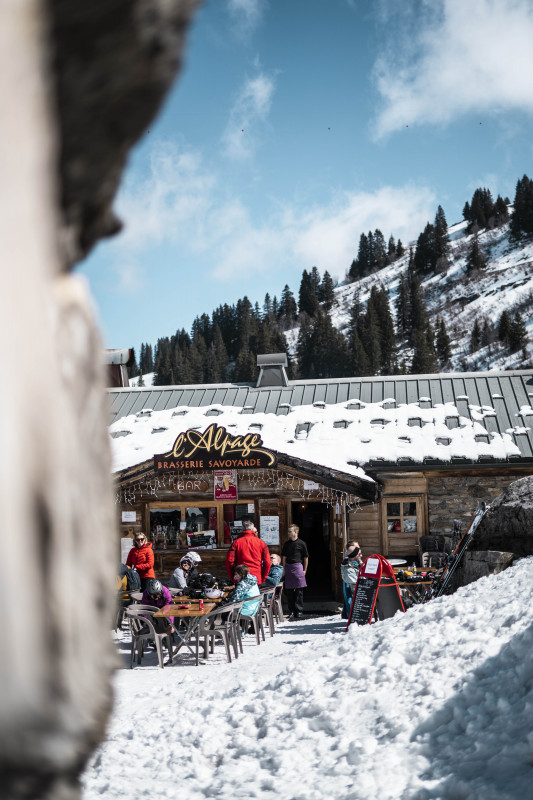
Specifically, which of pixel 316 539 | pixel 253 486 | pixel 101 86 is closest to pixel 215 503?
pixel 253 486

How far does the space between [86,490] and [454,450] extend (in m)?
14.8

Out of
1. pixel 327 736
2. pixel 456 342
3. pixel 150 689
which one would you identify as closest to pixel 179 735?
pixel 327 736

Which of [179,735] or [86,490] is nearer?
[86,490]

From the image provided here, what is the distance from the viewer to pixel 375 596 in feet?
31.2

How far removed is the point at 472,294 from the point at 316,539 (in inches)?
3210

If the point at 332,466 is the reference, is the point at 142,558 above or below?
below

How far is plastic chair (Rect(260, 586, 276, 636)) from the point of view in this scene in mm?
10688

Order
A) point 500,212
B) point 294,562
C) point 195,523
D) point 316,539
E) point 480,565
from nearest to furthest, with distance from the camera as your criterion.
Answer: point 480,565 < point 294,562 < point 195,523 < point 316,539 < point 500,212

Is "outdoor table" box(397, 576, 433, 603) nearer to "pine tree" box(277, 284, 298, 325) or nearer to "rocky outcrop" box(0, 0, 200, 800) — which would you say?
"rocky outcrop" box(0, 0, 200, 800)

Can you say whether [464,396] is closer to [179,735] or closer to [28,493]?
[179,735]

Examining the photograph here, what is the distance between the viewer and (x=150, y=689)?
7277 millimetres

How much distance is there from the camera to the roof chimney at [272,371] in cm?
1978

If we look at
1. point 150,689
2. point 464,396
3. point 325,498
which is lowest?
point 150,689

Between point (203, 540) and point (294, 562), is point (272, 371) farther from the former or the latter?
point (294, 562)
